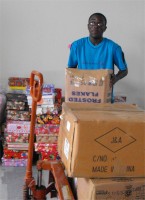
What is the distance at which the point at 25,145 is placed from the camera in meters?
3.42

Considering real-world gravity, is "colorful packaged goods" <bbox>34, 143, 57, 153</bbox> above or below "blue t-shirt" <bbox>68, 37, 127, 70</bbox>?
below

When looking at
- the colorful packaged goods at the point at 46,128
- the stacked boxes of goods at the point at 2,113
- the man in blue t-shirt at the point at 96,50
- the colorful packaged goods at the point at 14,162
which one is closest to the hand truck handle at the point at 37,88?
the man in blue t-shirt at the point at 96,50

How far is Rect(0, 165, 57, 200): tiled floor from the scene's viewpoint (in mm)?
2704

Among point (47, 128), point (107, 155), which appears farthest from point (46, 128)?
point (107, 155)

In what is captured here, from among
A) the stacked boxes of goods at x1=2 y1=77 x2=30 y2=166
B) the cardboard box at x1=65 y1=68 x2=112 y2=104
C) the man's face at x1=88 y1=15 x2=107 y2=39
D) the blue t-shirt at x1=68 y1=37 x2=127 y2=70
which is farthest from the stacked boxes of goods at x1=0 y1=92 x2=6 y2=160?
the cardboard box at x1=65 y1=68 x2=112 y2=104

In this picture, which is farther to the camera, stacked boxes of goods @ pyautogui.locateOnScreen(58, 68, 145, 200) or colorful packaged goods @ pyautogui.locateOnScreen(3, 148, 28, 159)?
colorful packaged goods @ pyautogui.locateOnScreen(3, 148, 28, 159)

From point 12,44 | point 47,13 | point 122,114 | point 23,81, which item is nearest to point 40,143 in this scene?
point 23,81

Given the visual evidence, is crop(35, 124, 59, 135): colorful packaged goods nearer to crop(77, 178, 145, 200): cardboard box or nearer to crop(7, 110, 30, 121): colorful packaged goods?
crop(7, 110, 30, 121): colorful packaged goods

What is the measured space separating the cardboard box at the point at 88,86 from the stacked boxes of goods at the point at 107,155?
2.08 ft

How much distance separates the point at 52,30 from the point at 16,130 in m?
1.22

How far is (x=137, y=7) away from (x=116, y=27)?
13.2 inches

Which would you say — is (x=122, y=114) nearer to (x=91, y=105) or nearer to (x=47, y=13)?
(x=91, y=105)

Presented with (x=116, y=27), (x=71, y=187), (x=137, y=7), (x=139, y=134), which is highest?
(x=137, y=7)

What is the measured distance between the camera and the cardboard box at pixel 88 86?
207 cm
